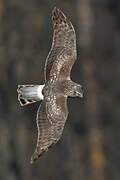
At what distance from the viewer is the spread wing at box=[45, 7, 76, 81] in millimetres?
15172

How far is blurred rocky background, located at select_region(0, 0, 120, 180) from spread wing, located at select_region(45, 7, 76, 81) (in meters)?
11.9

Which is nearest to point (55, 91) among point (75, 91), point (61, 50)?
point (75, 91)

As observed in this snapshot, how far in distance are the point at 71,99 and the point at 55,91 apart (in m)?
17.9

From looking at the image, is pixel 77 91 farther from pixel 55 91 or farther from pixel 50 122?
pixel 50 122

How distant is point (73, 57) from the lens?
50.6 feet

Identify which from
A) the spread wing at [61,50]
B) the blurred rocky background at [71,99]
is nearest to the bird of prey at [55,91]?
the spread wing at [61,50]

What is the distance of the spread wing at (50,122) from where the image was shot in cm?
1400

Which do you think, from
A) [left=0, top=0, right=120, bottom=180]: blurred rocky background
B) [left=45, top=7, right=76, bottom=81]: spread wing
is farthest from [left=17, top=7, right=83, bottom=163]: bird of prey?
[left=0, top=0, right=120, bottom=180]: blurred rocky background

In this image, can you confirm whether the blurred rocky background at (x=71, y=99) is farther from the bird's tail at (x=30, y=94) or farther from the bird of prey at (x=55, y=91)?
the bird's tail at (x=30, y=94)

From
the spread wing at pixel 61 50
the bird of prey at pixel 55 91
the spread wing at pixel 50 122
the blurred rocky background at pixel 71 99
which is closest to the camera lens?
the spread wing at pixel 50 122

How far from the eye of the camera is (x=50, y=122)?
14.4m

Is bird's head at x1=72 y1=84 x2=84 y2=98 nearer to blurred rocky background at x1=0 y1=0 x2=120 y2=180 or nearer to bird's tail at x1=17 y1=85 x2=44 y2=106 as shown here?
bird's tail at x1=17 y1=85 x2=44 y2=106

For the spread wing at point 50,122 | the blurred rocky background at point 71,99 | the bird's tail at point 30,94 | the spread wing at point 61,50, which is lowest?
the blurred rocky background at point 71,99

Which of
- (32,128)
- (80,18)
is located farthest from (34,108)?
(80,18)
